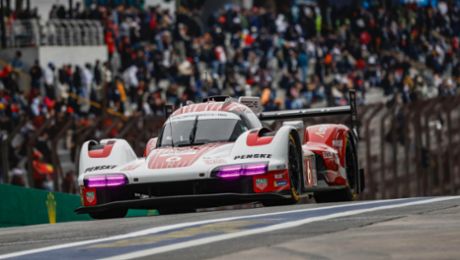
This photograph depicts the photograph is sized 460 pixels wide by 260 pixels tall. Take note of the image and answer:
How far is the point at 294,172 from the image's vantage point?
16.8 metres

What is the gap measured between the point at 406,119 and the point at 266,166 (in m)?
18.7

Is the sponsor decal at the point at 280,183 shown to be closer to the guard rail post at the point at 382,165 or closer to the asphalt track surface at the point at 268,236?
the asphalt track surface at the point at 268,236

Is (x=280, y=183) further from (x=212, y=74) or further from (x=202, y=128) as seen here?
(x=212, y=74)

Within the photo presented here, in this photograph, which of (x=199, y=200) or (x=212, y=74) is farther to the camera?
(x=212, y=74)

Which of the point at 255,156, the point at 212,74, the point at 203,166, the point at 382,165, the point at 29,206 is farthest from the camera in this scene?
the point at 212,74

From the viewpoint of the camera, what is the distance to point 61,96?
111 feet

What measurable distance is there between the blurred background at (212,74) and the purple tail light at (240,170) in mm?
10574

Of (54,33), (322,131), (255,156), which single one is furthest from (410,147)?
(255,156)

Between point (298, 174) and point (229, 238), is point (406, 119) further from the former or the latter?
point (229, 238)

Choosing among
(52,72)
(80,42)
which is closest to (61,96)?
(52,72)

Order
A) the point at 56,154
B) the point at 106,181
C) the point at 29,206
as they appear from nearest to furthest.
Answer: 1. the point at 106,181
2. the point at 29,206
3. the point at 56,154

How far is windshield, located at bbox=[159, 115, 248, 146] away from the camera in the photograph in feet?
56.6

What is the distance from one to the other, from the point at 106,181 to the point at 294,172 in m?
1.88

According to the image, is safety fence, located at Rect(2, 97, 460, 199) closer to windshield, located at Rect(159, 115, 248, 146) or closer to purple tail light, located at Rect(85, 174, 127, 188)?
windshield, located at Rect(159, 115, 248, 146)
